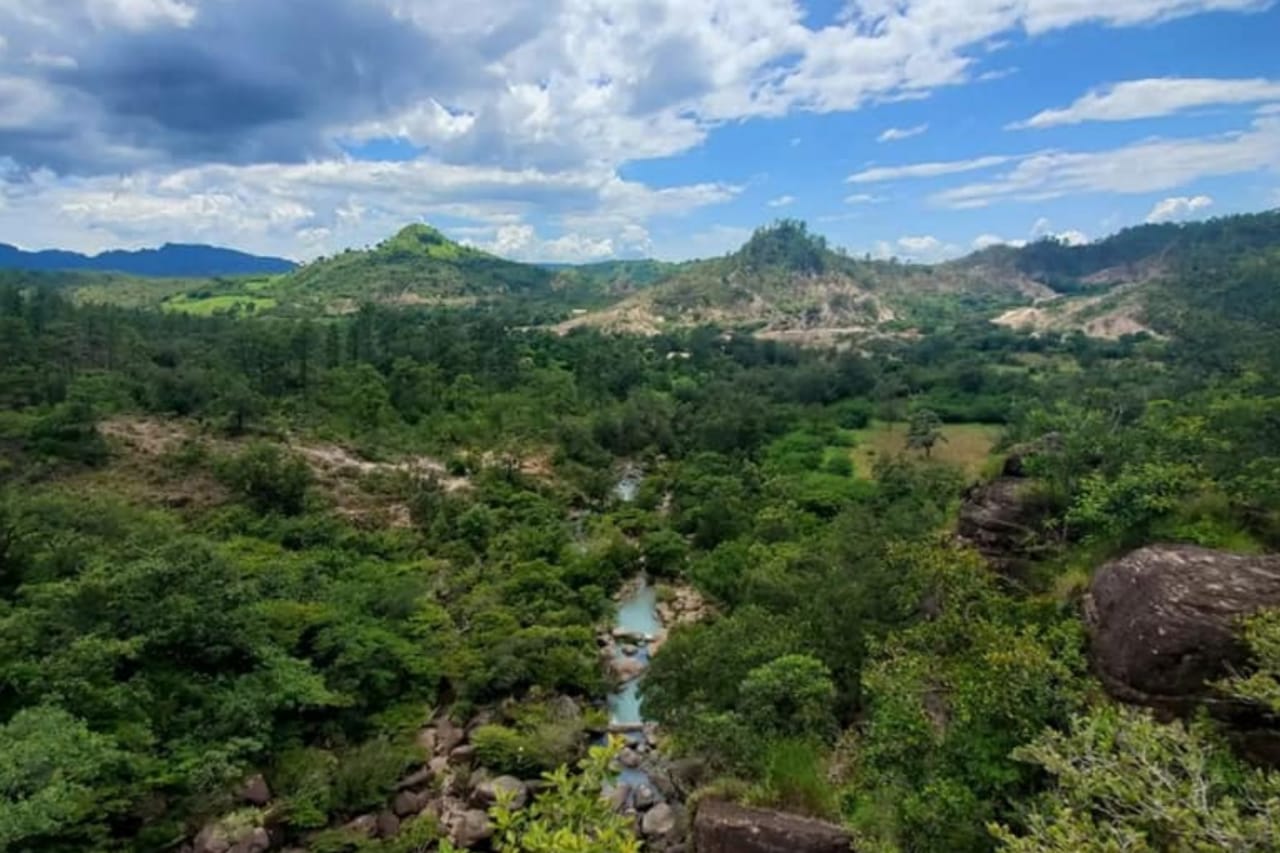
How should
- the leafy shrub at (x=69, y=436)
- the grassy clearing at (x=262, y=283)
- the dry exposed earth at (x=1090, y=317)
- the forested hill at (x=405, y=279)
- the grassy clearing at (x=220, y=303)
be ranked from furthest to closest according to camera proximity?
the grassy clearing at (x=262, y=283) → the forested hill at (x=405, y=279) → the grassy clearing at (x=220, y=303) → the dry exposed earth at (x=1090, y=317) → the leafy shrub at (x=69, y=436)

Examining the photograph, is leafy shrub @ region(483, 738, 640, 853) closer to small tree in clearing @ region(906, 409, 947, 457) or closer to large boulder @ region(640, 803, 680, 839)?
large boulder @ region(640, 803, 680, 839)

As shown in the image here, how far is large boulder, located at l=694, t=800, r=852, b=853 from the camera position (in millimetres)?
11273

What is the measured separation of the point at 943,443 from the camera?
197 ft

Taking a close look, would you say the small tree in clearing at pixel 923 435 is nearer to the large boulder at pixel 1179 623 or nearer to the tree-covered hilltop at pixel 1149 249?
the large boulder at pixel 1179 623

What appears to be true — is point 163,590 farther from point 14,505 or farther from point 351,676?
point 14,505

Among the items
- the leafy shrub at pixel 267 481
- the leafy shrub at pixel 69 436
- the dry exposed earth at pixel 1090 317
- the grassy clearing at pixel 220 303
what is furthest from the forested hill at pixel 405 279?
the leafy shrub at pixel 267 481

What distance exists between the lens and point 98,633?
18766 millimetres

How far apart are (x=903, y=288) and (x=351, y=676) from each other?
7201 inches

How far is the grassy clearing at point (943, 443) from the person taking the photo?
2133 inches

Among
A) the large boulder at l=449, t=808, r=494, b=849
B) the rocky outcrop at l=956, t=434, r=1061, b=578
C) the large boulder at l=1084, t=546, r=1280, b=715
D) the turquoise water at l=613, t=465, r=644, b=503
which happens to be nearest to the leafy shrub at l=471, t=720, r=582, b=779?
the large boulder at l=449, t=808, r=494, b=849

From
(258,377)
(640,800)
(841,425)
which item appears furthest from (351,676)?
(841,425)

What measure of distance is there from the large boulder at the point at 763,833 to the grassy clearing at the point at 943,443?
3945 centimetres

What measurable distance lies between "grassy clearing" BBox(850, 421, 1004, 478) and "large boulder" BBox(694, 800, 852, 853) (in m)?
39.5

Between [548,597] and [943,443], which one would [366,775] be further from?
[943,443]
